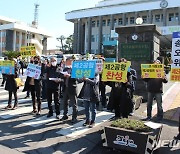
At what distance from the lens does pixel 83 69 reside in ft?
24.8

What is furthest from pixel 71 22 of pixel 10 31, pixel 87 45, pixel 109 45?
pixel 109 45

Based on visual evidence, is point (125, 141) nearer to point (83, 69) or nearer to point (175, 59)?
point (83, 69)

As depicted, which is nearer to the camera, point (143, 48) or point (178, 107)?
point (178, 107)

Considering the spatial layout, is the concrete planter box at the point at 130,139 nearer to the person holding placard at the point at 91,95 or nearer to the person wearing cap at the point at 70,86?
the person holding placard at the point at 91,95

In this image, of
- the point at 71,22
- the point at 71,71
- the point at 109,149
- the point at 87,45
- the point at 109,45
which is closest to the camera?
the point at 109,149

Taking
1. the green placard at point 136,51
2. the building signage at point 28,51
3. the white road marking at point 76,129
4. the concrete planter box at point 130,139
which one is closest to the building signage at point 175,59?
the concrete planter box at point 130,139

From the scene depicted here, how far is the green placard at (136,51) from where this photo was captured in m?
11.0

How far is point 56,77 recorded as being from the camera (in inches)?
335

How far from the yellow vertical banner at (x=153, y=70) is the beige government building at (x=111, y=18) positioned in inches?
1621

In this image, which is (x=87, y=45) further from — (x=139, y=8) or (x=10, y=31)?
(x=10, y=31)

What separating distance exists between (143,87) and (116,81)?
13.8ft

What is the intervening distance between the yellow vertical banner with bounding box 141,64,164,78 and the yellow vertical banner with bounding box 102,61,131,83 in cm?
110

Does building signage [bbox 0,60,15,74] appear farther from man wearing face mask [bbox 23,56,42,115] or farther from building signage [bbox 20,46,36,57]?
building signage [bbox 20,46,36,57]

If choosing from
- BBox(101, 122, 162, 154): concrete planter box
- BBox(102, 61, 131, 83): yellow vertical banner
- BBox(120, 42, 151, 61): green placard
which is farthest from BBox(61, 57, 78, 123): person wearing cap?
BBox(120, 42, 151, 61): green placard
